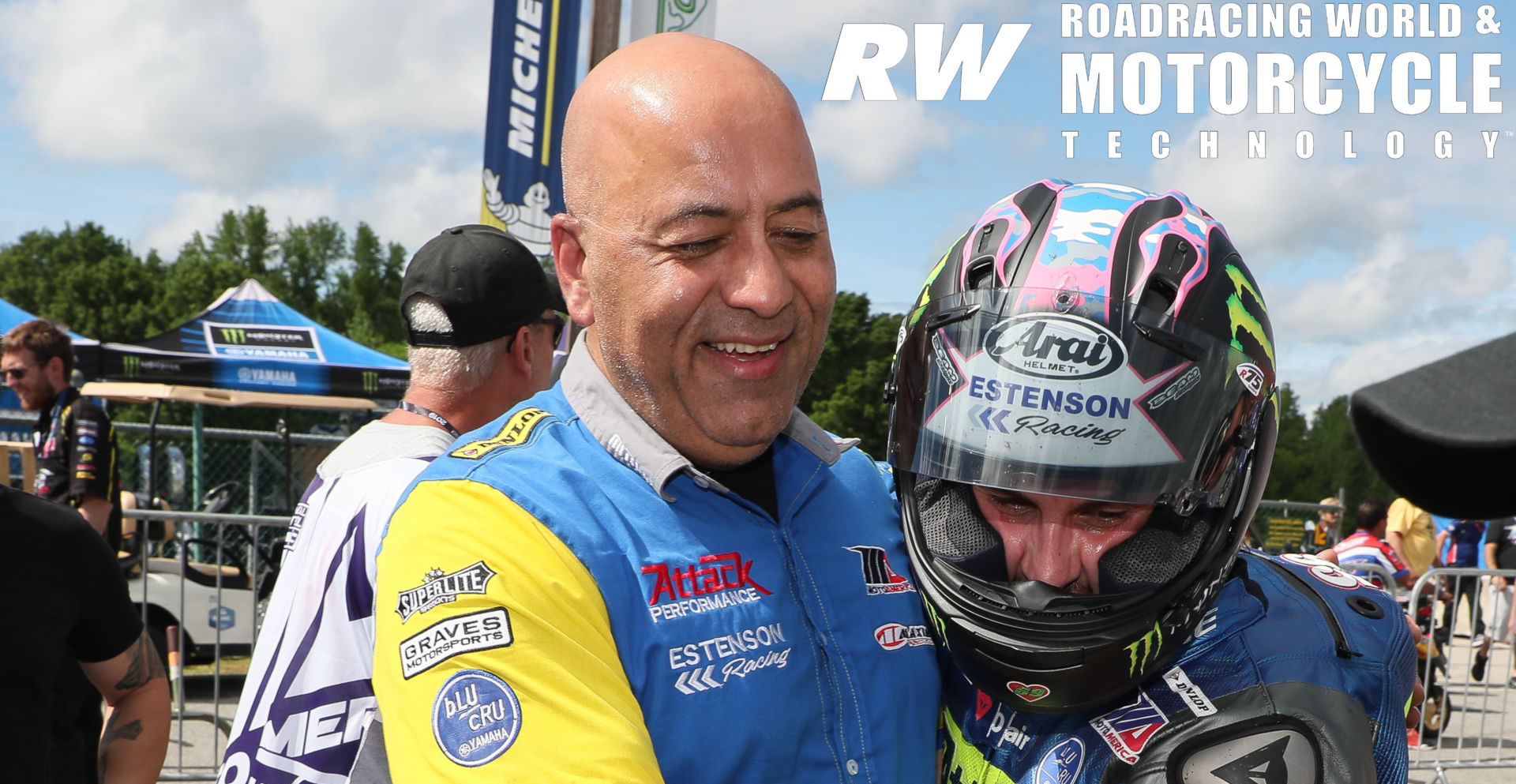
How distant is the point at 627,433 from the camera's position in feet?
6.36

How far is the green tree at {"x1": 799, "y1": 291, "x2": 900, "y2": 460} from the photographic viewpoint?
44.9m

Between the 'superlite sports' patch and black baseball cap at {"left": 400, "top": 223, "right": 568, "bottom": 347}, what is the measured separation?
1884 mm

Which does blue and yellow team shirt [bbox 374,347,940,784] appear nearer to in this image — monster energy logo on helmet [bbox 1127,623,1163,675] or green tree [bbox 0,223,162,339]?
monster energy logo on helmet [bbox 1127,623,1163,675]

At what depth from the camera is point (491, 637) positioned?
1.59 m

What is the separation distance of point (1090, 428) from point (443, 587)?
3.28 ft

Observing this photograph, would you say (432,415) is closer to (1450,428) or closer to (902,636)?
(902,636)

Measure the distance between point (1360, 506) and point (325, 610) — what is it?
9.33 m

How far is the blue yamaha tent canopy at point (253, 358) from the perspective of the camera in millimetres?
13844

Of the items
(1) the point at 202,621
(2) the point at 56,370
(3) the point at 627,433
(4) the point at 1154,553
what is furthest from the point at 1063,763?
(1) the point at 202,621

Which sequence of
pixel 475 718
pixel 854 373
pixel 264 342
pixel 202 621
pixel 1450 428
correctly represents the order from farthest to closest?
pixel 854 373, pixel 264 342, pixel 202 621, pixel 475 718, pixel 1450 428

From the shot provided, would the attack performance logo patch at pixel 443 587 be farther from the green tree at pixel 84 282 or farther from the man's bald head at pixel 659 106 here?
the green tree at pixel 84 282

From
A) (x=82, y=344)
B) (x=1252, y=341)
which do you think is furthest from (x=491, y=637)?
(x=82, y=344)

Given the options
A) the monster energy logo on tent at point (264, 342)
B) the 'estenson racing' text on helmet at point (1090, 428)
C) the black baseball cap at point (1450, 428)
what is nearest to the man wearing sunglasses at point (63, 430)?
the 'estenson racing' text on helmet at point (1090, 428)

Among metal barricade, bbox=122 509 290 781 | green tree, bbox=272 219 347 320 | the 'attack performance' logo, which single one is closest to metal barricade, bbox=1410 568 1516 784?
the 'attack performance' logo
